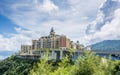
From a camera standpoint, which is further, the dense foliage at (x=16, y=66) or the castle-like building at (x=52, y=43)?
the castle-like building at (x=52, y=43)

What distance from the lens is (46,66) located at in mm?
20172

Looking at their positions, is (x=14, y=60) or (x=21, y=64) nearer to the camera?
(x=21, y=64)

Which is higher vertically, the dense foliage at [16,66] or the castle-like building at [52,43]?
the castle-like building at [52,43]

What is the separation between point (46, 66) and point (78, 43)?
12435 centimetres

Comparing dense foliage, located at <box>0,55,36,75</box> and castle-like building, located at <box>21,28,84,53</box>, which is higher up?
castle-like building, located at <box>21,28,84,53</box>

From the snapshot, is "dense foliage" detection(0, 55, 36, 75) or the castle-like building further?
the castle-like building

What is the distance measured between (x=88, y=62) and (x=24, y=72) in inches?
2870

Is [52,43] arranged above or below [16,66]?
above

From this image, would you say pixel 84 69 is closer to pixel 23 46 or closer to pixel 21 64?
pixel 21 64

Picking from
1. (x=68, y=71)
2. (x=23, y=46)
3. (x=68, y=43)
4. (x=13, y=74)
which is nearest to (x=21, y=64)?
(x=13, y=74)

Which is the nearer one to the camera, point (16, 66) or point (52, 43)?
point (16, 66)

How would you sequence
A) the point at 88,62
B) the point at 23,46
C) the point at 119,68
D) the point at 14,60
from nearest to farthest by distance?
the point at 88,62 < the point at 119,68 < the point at 14,60 < the point at 23,46

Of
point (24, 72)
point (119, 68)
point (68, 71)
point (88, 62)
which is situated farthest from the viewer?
point (24, 72)

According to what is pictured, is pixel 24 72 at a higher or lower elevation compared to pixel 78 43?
lower
